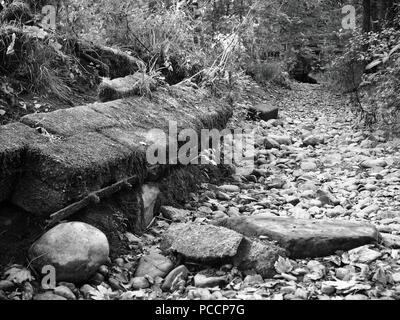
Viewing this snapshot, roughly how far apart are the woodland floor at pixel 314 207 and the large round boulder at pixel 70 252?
15 centimetres

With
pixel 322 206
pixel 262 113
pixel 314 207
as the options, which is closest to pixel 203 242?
pixel 314 207

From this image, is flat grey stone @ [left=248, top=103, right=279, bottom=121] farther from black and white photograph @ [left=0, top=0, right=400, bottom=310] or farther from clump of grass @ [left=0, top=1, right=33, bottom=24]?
clump of grass @ [left=0, top=1, right=33, bottom=24]

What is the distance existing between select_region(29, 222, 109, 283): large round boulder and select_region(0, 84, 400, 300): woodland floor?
15 cm

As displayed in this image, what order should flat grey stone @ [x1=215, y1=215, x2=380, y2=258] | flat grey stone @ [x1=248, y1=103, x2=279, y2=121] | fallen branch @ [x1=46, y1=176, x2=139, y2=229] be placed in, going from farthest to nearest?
flat grey stone @ [x1=248, y1=103, x2=279, y2=121] < flat grey stone @ [x1=215, y1=215, x2=380, y2=258] < fallen branch @ [x1=46, y1=176, x2=139, y2=229]

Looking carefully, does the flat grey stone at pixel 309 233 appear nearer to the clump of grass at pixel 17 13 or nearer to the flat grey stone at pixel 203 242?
the flat grey stone at pixel 203 242

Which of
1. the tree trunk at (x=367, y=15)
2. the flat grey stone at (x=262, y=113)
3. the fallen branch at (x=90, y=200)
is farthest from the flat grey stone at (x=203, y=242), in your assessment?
the tree trunk at (x=367, y=15)

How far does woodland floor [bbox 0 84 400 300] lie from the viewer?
99.0 inches

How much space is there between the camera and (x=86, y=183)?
2822 millimetres

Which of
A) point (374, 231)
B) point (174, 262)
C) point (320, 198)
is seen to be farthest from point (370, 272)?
point (320, 198)

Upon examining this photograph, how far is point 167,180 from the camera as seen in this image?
3.90 m

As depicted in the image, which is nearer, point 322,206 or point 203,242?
point 203,242

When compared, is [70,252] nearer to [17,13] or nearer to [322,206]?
[322,206]

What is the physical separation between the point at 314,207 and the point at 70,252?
7.63 feet

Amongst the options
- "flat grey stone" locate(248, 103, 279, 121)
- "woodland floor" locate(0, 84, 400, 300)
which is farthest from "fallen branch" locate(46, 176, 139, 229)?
"flat grey stone" locate(248, 103, 279, 121)
